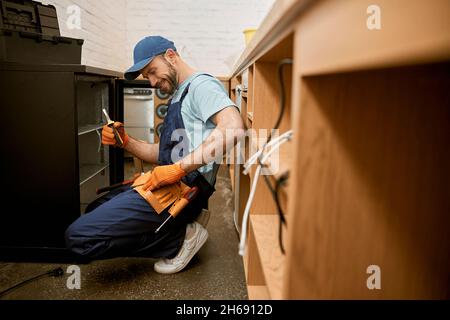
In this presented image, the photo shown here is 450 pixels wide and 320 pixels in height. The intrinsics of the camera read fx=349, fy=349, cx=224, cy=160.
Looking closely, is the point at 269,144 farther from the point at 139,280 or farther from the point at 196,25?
the point at 196,25

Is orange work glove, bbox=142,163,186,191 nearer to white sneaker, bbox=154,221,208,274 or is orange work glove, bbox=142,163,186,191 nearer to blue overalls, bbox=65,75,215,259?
blue overalls, bbox=65,75,215,259

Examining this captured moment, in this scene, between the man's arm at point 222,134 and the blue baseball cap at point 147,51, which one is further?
the blue baseball cap at point 147,51

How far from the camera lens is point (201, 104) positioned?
61.1 inches

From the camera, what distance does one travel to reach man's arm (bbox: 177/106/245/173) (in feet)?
4.79

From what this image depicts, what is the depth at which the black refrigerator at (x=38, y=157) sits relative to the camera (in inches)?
66.6

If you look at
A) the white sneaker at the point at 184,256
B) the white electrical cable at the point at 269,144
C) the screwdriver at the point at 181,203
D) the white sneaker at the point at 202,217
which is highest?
the white electrical cable at the point at 269,144

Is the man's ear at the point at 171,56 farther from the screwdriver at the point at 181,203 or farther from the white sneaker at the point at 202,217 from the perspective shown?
the white sneaker at the point at 202,217

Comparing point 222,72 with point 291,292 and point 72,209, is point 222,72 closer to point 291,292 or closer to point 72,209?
point 72,209

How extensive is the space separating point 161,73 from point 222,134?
0.53 meters

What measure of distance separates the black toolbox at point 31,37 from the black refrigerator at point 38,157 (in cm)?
11

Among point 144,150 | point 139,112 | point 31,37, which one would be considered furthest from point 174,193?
point 139,112

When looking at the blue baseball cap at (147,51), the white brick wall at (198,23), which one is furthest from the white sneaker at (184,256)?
the white brick wall at (198,23)

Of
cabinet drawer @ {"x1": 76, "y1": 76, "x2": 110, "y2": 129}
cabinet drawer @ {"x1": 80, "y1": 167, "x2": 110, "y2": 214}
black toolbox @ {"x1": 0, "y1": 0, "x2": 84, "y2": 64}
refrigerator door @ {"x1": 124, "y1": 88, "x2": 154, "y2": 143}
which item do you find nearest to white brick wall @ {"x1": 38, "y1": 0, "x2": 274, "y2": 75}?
refrigerator door @ {"x1": 124, "y1": 88, "x2": 154, "y2": 143}

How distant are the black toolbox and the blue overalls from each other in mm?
759
